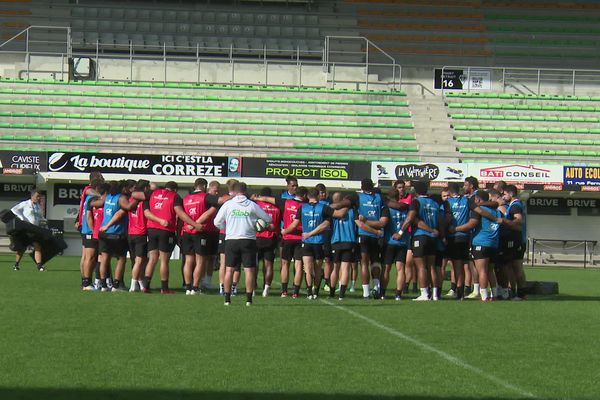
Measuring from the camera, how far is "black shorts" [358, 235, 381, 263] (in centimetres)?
1838

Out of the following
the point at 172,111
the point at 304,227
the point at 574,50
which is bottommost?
the point at 304,227

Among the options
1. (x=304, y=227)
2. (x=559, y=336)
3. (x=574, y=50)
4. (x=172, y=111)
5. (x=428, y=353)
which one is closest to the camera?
(x=428, y=353)

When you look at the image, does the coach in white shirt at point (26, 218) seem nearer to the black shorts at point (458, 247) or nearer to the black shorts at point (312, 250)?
the black shorts at point (312, 250)

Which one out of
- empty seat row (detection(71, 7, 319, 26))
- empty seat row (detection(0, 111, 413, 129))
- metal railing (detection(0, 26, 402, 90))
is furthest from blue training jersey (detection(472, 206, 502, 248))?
empty seat row (detection(71, 7, 319, 26))

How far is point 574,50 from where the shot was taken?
48.7 metres

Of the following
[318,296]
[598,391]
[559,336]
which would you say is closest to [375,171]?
[318,296]

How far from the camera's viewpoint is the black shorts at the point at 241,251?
15516mm

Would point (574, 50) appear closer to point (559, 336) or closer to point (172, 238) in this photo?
point (172, 238)

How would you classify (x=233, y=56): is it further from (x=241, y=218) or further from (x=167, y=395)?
(x=167, y=395)

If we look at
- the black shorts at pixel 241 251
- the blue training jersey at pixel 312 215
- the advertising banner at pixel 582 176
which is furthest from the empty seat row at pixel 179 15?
the black shorts at pixel 241 251

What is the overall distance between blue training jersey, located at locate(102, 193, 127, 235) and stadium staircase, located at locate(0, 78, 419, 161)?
71.5ft

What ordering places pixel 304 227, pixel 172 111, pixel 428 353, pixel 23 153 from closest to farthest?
pixel 428 353
pixel 304 227
pixel 23 153
pixel 172 111

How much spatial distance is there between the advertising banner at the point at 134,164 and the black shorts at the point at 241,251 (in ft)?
75.5

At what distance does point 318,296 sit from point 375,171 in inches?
820
